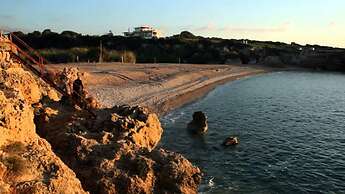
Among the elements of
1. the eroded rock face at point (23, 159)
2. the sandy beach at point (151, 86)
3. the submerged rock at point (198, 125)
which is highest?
the eroded rock face at point (23, 159)

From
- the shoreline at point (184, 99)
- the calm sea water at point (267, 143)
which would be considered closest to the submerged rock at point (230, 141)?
the calm sea water at point (267, 143)

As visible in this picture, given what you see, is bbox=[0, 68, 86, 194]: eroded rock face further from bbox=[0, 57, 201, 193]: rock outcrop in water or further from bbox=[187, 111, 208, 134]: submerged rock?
bbox=[187, 111, 208, 134]: submerged rock

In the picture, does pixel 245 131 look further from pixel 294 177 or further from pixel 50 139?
pixel 50 139

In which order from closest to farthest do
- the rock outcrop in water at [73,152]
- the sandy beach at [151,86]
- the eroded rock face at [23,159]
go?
the eroded rock face at [23,159] < the rock outcrop in water at [73,152] < the sandy beach at [151,86]

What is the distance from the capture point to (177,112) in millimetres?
43750

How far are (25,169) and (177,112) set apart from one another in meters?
32.5

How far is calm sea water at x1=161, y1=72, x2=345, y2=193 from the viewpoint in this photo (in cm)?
2281

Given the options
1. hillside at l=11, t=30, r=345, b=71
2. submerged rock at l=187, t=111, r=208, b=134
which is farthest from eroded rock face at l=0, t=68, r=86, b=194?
hillside at l=11, t=30, r=345, b=71

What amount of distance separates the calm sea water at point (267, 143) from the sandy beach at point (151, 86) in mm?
2786

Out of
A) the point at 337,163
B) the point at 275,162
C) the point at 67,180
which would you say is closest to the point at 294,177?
the point at 275,162

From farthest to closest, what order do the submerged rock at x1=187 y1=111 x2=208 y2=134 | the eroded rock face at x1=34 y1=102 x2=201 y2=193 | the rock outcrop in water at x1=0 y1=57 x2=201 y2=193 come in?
the submerged rock at x1=187 y1=111 x2=208 y2=134 → the eroded rock face at x1=34 y1=102 x2=201 y2=193 → the rock outcrop in water at x1=0 y1=57 x2=201 y2=193

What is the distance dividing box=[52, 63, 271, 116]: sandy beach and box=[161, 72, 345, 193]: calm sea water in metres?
2.79

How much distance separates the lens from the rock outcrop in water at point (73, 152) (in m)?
11.8

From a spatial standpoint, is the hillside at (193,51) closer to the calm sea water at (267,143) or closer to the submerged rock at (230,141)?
the calm sea water at (267,143)
